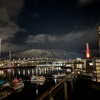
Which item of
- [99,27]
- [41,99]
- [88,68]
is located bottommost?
[88,68]

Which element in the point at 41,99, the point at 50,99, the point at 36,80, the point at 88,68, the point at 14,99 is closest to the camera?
the point at 41,99

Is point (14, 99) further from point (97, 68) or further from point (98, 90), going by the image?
point (98, 90)

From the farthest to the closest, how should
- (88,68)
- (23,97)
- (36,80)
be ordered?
(36,80) < (88,68) < (23,97)

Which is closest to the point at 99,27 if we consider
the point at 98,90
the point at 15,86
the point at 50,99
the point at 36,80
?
the point at 36,80

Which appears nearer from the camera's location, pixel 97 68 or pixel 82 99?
pixel 82 99

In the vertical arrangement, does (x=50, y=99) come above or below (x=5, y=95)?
above

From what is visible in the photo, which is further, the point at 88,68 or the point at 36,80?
the point at 36,80

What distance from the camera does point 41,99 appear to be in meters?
3.13

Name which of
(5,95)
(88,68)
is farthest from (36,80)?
(5,95)

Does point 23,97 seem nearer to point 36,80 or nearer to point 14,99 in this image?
point 14,99

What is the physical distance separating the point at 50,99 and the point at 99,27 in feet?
215

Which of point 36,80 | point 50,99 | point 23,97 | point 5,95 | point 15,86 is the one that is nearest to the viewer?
point 50,99

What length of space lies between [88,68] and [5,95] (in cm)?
3379

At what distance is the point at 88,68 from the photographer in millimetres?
56000
